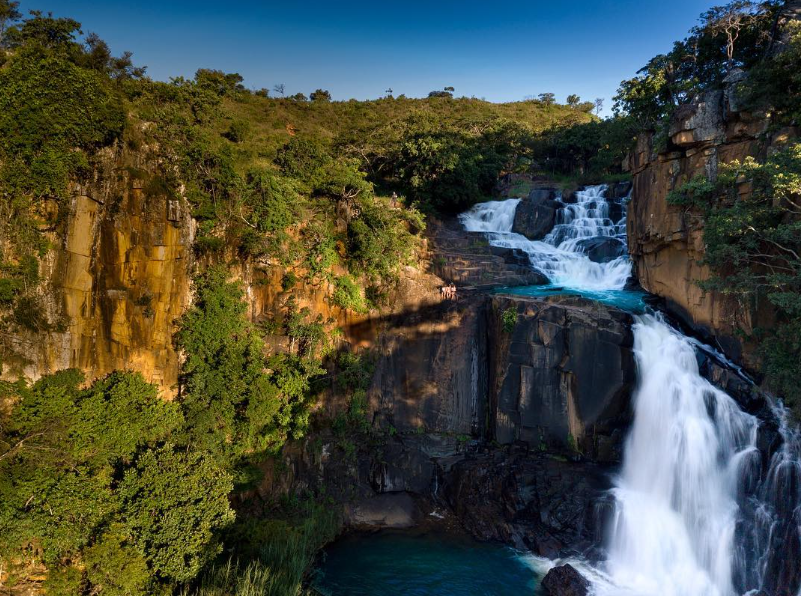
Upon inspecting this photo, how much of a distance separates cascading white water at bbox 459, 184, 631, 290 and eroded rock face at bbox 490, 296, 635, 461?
17.8 feet

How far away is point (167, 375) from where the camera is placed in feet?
51.3

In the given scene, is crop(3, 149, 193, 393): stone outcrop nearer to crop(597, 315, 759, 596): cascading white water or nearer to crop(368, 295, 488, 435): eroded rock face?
crop(368, 295, 488, 435): eroded rock face

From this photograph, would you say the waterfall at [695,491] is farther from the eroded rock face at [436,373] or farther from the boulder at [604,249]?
the boulder at [604,249]

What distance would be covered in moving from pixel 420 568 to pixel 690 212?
15886mm

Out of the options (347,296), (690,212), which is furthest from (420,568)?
(690,212)

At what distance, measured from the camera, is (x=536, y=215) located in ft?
88.1

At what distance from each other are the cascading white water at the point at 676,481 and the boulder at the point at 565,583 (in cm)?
74

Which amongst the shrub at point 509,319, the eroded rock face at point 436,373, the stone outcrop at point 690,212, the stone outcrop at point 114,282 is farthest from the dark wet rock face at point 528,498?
the stone outcrop at point 114,282

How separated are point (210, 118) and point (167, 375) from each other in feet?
54.9

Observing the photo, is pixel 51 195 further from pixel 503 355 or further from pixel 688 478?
pixel 688 478

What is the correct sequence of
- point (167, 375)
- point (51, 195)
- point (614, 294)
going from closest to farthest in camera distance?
1. point (51, 195)
2. point (167, 375)
3. point (614, 294)

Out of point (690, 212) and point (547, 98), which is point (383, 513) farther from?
point (547, 98)

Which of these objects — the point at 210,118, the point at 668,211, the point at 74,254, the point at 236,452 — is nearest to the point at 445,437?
the point at 236,452

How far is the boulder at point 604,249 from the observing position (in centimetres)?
2330
